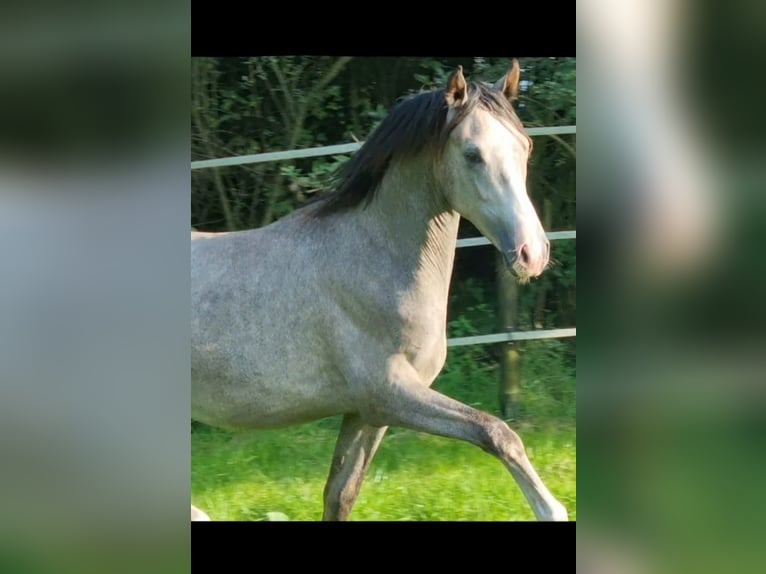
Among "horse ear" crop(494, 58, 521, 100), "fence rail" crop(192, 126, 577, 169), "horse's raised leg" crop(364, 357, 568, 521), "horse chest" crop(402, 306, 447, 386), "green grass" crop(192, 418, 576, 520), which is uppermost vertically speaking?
"horse ear" crop(494, 58, 521, 100)

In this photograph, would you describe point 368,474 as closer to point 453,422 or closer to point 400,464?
point 400,464

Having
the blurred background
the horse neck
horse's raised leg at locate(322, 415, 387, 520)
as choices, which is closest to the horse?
the horse neck

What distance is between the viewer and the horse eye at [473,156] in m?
2.79

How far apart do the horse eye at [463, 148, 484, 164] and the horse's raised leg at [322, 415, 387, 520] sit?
3.62ft

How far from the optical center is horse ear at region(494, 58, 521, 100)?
9.60ft

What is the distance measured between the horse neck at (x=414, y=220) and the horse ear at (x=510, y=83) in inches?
15.9

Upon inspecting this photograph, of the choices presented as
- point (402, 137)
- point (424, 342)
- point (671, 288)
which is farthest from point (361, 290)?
point (671, 288)

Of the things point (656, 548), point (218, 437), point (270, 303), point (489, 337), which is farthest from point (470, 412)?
point (656, 548)

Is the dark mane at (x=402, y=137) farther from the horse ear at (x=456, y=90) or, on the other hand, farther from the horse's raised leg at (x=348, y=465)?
the horse's raised leg at (x=348, y=465)

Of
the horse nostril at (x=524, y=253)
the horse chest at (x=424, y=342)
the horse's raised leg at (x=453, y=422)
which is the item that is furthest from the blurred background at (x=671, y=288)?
the horse chest at (x=424, y=342)

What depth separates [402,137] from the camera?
2.94 meters

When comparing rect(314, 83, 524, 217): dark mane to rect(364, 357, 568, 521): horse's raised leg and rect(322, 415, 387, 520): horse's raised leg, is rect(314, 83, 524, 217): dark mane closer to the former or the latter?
rect(364, 357, 568, 521): horse's raised leg

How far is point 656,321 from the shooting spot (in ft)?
2.53

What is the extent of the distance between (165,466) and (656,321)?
1.55 ft
